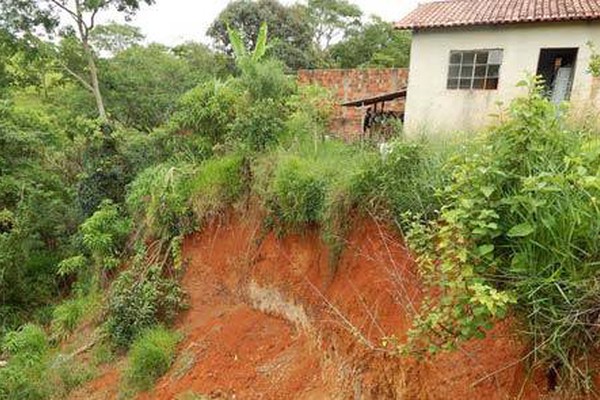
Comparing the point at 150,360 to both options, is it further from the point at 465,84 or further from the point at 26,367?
the point at 465,84

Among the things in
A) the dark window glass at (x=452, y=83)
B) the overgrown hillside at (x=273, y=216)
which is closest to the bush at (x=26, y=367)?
the overgrown hillside at (x=273, y=216)

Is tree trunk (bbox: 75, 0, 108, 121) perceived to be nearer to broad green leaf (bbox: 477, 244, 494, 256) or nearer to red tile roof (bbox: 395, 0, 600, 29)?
red tile roof (bbox: 395, 0, 600, 29)

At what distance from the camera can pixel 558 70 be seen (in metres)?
10.3

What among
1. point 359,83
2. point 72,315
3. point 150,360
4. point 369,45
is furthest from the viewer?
point 369,45

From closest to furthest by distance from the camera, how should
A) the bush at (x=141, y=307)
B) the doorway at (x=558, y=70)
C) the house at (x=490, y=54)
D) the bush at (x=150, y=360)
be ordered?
the bush at (x=150, y=360), the bush at (x=141, y=307), the house at (x=490, y=54), the doorway at (x=558, y=70)

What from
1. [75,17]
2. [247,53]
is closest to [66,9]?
[75,17]

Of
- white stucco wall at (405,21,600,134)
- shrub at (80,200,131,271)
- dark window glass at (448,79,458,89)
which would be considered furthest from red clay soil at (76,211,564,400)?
dark window glass at (448,79,458,89)

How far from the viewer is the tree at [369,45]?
2167 centimetres

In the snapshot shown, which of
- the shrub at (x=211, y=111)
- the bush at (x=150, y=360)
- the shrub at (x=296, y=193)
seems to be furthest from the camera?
the shrub at (x=211, y=111)

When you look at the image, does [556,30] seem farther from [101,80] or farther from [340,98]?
[101,80]

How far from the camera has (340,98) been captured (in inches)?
509

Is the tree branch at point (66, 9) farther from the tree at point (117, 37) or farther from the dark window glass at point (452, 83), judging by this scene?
the dark window glass at point (452, 83)

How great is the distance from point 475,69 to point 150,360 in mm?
9366

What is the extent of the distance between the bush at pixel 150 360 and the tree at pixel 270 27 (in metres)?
16.8
